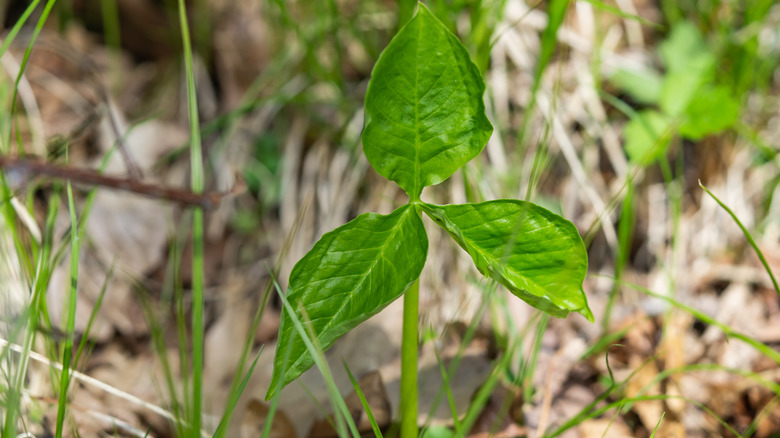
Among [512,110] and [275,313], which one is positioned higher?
[512,110]

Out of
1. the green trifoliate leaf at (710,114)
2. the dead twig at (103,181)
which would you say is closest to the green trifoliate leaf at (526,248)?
the dead twig at (103,181)

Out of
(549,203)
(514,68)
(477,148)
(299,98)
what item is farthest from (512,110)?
(477,148)

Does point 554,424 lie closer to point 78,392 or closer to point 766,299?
point 766,299

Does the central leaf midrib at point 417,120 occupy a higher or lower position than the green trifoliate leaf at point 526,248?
higher

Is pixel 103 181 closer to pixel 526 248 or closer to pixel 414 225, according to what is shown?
pixel 414 225

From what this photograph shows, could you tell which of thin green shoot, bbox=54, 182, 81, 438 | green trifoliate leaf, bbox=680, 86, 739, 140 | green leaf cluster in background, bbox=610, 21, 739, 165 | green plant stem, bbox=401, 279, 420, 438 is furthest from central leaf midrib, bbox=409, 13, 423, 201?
green trifoliate leaf, bbox=680, 86, 739, 140

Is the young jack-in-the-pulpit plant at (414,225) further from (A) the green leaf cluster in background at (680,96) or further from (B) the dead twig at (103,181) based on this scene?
(A) the green leaf cluster in background at (680,96)
